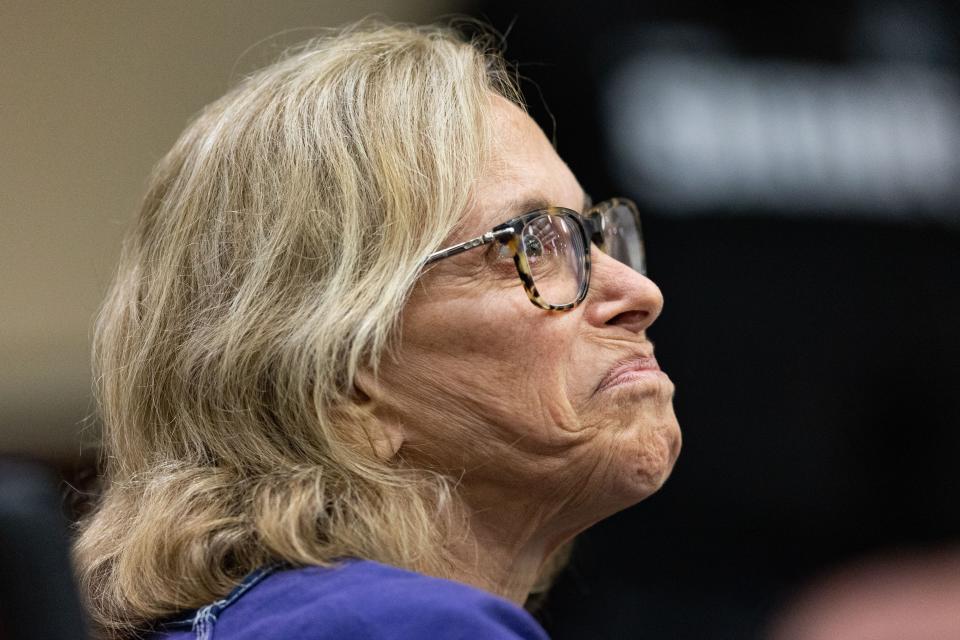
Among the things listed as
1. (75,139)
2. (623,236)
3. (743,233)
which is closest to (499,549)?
(623,236)

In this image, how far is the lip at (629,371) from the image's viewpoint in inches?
61.5

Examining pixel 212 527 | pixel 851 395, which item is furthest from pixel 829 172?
pixel 212 527

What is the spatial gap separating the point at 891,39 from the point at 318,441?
3266 millimetres

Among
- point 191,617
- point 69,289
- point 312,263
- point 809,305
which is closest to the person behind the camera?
point 191,617

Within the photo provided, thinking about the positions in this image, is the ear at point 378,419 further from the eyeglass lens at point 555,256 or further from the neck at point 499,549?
the eyeglass lens at point 555,256

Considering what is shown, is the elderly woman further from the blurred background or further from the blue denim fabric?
the blurred background

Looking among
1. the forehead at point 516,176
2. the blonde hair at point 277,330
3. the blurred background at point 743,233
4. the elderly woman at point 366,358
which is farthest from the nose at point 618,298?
the blurred background at point 743,233

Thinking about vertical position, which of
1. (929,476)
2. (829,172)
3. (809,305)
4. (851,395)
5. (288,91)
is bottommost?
(929,476)

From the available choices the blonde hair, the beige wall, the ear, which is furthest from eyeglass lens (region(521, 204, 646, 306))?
the beige wall

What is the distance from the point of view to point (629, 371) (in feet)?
5.18

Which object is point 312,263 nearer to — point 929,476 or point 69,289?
point 69,289

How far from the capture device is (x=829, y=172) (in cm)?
404

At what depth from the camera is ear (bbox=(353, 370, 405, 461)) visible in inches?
58.4

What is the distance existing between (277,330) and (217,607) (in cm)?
34
